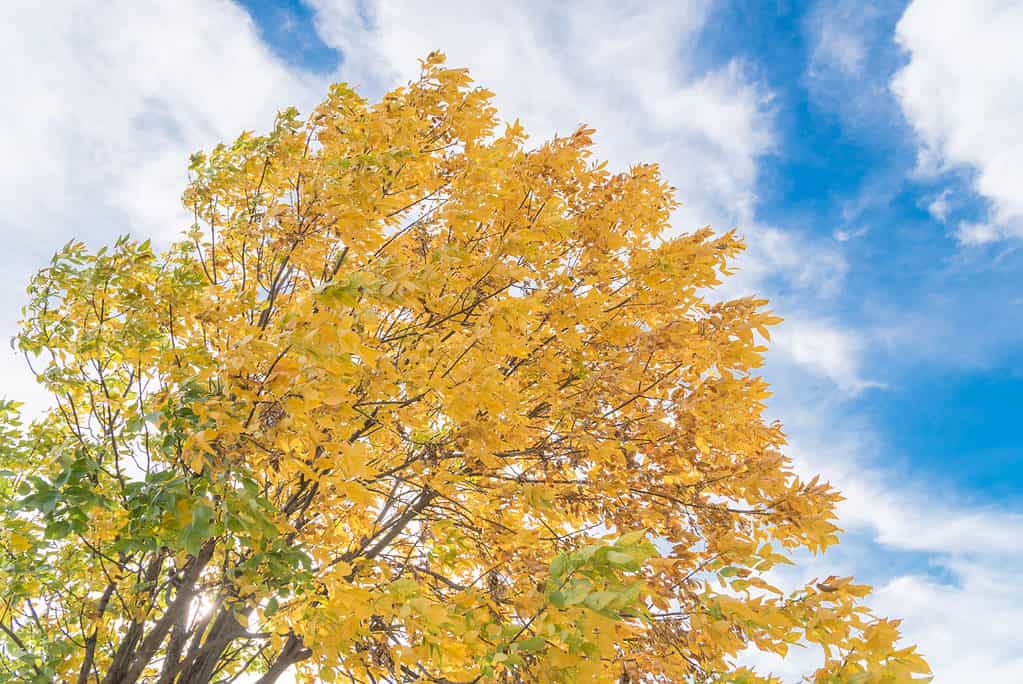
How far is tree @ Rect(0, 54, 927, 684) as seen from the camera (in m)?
2.93

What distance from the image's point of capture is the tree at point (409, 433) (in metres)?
2.93

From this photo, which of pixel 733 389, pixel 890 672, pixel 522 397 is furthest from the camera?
pixel 522 397

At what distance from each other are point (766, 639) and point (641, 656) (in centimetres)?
150

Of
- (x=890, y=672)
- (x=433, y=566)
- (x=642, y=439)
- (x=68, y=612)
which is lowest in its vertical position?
(x=68, y=612)

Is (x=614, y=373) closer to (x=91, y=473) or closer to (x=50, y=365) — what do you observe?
(x=91, y=473)

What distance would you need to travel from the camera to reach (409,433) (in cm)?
505

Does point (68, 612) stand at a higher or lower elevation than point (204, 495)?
lower

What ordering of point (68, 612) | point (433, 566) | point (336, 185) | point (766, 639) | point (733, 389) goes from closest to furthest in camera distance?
point (766, 639)
point (336, 185)
point (733, 389)
point (68, 612)
point (433, 566)

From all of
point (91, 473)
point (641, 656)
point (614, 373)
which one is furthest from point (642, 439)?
point (91, 473)

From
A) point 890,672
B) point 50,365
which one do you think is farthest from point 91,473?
point 890,672

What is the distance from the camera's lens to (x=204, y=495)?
3.15 metres

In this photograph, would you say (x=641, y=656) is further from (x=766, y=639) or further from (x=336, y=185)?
(x=336, y=185)

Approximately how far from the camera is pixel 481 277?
4.08 m

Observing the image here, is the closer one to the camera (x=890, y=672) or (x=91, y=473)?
(x=890, y=672)
